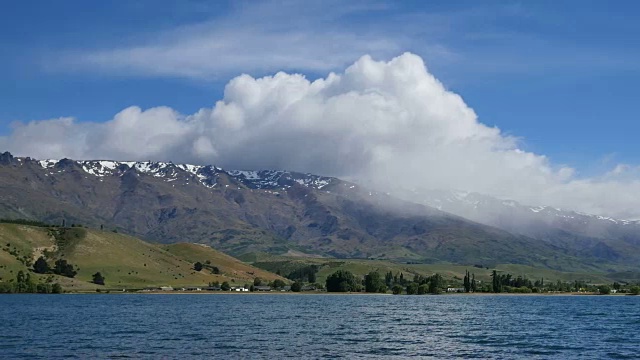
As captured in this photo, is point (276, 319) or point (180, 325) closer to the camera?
point (180, 325)

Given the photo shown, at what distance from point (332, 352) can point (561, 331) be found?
62.0m

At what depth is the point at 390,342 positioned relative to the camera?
114m

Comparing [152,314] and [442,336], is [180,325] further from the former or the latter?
[442,336]

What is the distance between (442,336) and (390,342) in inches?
650

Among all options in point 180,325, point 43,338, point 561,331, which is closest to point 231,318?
point 180,325

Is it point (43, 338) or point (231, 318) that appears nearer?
point (43, 338)

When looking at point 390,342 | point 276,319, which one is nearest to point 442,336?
point 390,342

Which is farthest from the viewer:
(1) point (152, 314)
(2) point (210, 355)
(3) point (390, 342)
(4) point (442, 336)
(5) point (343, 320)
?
(1) point (152, 314)

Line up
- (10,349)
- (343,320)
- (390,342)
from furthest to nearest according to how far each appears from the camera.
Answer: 1. (343,320)
2. (390,342)
3. (10,349)

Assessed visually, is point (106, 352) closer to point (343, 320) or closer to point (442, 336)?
point (442, 336)

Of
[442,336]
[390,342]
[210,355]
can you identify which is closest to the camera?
[210,355]

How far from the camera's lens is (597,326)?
156m

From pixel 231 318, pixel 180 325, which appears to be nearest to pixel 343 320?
pixel 231 318

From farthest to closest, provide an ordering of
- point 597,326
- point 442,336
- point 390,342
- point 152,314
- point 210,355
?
point 152,314 < point 597,326 < point 442,336 < point 390,342 < point 210,355
